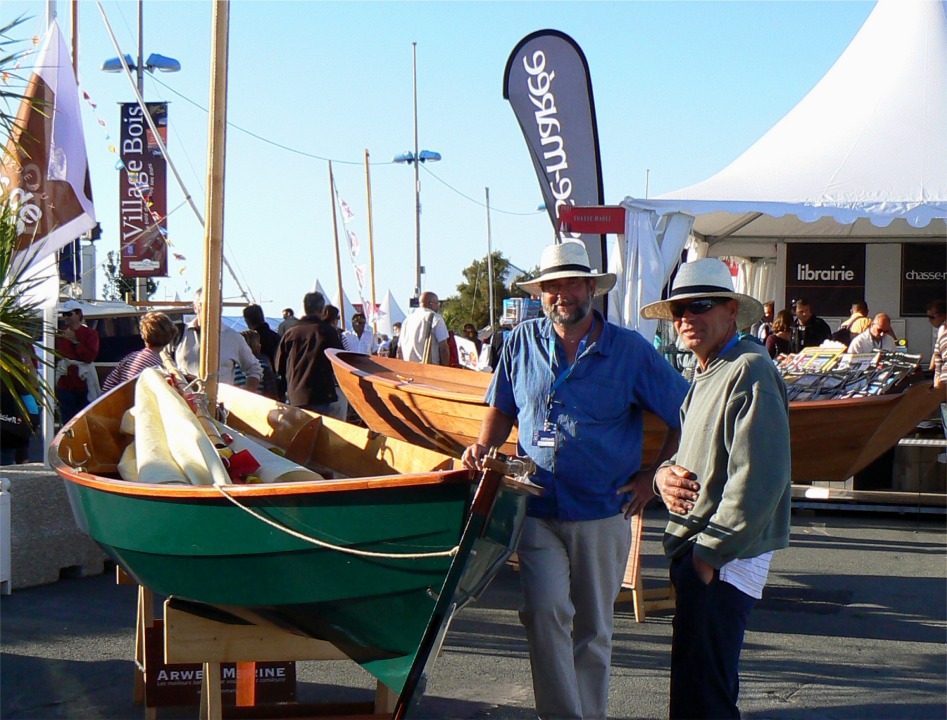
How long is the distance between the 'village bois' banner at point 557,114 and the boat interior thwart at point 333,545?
616cm

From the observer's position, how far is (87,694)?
16.5ft

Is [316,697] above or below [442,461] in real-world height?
below

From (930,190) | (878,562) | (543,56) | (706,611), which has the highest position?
(543,56)

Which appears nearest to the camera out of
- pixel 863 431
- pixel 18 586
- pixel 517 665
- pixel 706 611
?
pixel 706 611

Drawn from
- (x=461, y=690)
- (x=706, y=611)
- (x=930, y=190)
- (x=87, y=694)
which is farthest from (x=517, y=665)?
(x=930, y=190)

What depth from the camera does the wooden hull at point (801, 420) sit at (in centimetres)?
799

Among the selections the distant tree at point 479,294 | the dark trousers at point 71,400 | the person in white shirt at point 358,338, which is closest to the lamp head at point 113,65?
the person in white shirt at point 358,338

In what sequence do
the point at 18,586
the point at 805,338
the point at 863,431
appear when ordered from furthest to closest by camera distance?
the point at 805,338 → the point at 863,431 → the point at 18,586

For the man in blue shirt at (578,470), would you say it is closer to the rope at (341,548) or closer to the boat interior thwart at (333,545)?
the boat interior thwart at (333,545)

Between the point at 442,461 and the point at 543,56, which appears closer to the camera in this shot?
the point at 442,461

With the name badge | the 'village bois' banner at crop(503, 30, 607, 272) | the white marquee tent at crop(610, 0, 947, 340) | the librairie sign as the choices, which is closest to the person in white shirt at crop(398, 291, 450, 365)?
the 'village bois' banner at crop(503, 30, 607, 272)

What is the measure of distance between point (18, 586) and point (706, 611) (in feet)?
17.2

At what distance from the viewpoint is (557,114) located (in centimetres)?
1014

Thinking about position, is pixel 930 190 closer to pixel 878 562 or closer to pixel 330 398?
pixel 878 562
